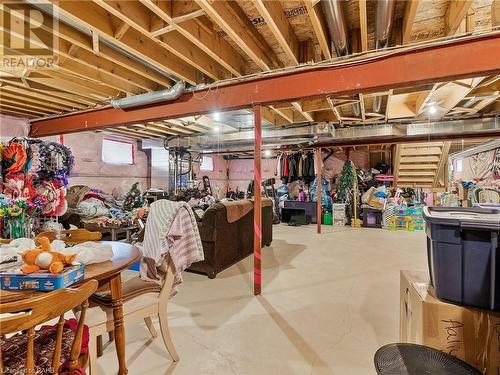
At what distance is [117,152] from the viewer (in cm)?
732

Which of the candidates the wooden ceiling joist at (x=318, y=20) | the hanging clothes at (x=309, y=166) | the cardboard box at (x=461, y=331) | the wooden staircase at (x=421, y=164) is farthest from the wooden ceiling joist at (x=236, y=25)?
the wooden staircase at (x=421, y=164)

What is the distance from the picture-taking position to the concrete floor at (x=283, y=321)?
181 centimetres

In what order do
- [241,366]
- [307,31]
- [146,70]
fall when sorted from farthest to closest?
[146,70], [307,31], [241,366]

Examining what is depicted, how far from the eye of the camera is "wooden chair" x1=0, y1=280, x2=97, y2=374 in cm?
86

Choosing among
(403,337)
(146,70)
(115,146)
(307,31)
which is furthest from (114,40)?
(115,146)

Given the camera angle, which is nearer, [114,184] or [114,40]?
[114,40]

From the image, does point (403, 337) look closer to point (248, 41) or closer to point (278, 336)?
point (278, 336)

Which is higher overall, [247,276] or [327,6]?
[327,6]

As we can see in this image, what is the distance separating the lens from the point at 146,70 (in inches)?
127

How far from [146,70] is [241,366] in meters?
3.22

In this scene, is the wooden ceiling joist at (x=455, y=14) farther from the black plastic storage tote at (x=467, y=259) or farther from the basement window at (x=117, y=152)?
the basement window at (x=117, y=152)

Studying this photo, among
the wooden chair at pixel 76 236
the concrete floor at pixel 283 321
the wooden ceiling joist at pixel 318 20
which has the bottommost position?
the concrete floor at pixel 283 321

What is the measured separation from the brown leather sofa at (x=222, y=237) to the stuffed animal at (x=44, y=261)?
2239mm

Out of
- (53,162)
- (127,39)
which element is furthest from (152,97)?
(53,162)
